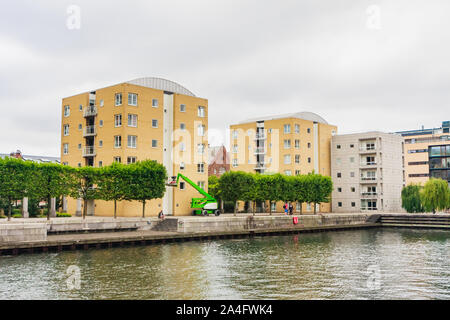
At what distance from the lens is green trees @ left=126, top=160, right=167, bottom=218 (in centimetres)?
5672

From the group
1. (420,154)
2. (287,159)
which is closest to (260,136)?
(287,159)

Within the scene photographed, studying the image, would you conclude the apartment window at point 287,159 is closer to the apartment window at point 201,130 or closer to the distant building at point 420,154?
the apartment window at point 201,130

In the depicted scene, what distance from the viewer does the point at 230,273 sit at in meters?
30.4

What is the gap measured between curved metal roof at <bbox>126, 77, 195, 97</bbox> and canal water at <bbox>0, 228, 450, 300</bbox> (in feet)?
110

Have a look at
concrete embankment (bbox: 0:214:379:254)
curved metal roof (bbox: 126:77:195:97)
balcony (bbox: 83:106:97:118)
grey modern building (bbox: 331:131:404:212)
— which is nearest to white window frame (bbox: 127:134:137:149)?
balcony (bbox: 83:106:97:118)

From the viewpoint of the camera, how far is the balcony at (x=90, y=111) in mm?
70750

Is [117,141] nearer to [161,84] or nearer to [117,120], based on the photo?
[117,120]

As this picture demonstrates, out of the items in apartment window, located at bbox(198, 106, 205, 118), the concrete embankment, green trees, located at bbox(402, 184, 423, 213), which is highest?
apartment window, located at bbox(198, 106, 205, 118)

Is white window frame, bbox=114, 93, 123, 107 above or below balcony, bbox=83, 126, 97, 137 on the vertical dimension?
above

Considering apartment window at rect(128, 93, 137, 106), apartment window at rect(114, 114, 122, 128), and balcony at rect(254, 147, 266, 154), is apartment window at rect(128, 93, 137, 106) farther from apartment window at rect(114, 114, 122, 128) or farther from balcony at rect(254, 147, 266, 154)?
balcony at rect(254, 147, 266, 154)

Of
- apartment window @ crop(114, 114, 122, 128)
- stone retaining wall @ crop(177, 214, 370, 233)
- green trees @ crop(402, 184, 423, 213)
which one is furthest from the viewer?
green trees @ crop(402, 184, 423, 213)

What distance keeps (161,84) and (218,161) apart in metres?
63.5

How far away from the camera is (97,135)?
70125mm
